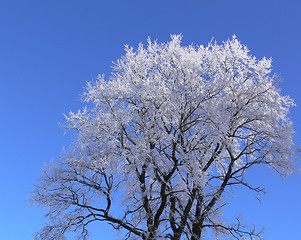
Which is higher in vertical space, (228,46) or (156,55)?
(228,46)

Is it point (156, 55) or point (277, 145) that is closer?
point (277, 145)

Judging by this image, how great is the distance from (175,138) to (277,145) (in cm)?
400

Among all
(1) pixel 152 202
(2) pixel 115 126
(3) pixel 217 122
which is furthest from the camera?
(1) pixel 152 202

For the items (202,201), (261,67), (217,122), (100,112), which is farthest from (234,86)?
(100,112)

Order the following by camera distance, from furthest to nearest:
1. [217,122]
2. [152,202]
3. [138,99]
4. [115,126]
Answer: [152,202] < [138,99] < [115,126] < [217,122]

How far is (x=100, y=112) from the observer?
1227 centimetres

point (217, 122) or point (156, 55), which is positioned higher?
point (156, 55)

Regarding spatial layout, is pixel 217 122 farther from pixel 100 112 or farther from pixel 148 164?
pixel 100 112

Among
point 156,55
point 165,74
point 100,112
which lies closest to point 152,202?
point 100,112

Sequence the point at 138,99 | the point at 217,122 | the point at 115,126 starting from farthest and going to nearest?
1. the point at 138,99
2. the point at 115,126
3. the point at 217,122

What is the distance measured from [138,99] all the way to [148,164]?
2.78m

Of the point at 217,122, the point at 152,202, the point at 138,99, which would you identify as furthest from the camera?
the point at 152,202

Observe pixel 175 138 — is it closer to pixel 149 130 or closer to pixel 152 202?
pixel 149 130

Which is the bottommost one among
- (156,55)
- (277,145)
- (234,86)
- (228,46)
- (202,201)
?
(202,201)
